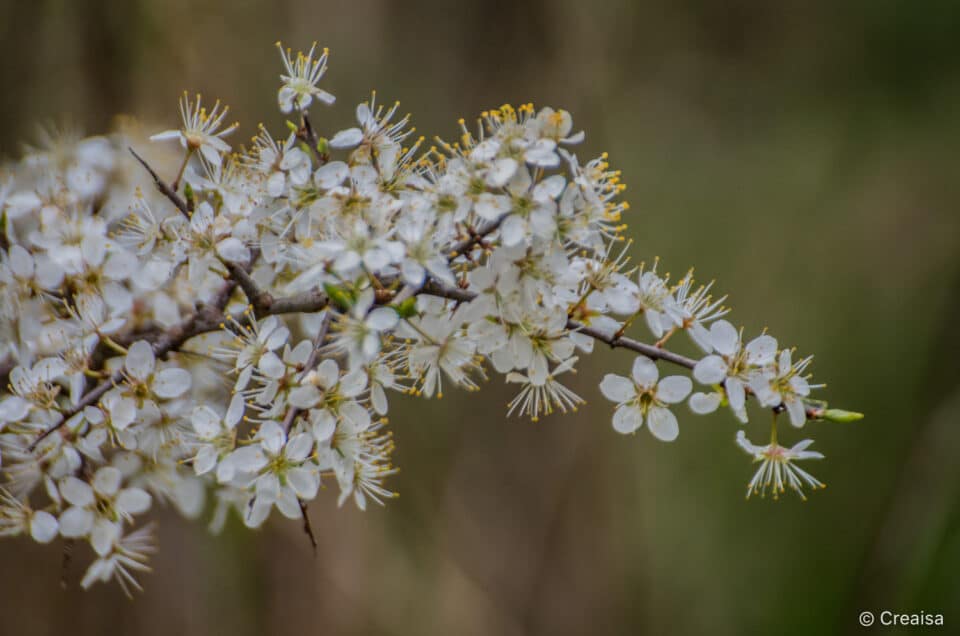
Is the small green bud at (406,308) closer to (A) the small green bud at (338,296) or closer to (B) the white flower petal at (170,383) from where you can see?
(A) the small green bud at (338,296)

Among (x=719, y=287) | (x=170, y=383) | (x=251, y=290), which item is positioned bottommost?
(x=170, y=383)

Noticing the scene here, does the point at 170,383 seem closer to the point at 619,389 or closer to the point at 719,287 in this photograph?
the point at 619,389

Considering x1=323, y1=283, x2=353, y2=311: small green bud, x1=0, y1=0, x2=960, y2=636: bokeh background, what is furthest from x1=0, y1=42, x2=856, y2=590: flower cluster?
x1=0, y1=0, x2=960, y2=636: bokeh background

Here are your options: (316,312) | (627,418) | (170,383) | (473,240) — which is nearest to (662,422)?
(627,418)

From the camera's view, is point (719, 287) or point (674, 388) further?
point (719, 287)

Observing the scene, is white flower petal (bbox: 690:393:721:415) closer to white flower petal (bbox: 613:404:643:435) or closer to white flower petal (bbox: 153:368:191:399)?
white flower petal (bbox: 613:404:643:435)

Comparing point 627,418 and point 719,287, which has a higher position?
point 719,287

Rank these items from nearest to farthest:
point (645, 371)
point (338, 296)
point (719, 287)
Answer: point (338, 296) < point (645, 371) < point (719, 287)
